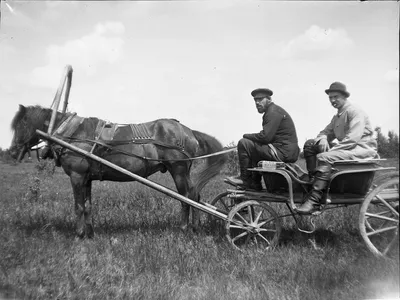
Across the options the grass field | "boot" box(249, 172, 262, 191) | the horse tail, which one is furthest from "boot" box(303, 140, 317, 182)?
the horse tail

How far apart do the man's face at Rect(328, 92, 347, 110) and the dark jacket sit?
2.02ft

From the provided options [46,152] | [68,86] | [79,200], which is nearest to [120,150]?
[79,200]

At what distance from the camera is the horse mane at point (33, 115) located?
13.3ft

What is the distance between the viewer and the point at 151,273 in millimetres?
3123

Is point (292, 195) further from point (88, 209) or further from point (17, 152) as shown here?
point (17, 152)

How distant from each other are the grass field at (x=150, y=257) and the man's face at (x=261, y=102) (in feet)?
4.25

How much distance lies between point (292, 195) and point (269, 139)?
64 cm

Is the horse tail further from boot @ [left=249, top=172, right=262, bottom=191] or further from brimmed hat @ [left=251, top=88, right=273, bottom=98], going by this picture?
brimmed hat @ [left=251, top=88, right=273, bottom=98]

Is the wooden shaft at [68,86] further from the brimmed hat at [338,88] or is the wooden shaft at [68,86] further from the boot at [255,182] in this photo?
the brimmed hat at [338,88]

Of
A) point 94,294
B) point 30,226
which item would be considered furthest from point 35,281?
point 30,226

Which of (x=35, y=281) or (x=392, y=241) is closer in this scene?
(x=392, y=241)

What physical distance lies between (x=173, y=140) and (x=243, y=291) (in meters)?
2.34

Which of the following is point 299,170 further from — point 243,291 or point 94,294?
point 94,294

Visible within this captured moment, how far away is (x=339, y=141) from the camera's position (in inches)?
112
